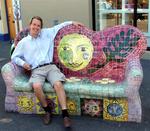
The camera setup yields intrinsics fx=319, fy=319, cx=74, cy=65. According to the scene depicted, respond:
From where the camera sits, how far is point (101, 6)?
25.3 ft

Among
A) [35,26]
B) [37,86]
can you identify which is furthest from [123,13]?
[37,86]

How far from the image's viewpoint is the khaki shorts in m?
4.08

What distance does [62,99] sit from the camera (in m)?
3.92

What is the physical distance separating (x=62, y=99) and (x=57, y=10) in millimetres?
4357

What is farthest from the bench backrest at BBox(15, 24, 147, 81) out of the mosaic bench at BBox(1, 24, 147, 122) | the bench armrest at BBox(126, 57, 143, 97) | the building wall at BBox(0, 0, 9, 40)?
the building wall at BBox(0, 0, 9, 40)

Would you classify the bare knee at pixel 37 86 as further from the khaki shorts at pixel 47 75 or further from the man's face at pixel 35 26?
the man's face at pixel 35 26

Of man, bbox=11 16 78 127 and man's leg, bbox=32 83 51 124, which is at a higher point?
man, bbox=11 16 78 127

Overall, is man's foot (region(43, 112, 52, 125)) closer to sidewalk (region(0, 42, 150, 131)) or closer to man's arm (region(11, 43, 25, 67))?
sidewalk (region(0, 42, 150, 131))

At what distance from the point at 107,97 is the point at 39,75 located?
0.93 m

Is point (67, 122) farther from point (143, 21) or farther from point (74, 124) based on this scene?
point (143, 21)

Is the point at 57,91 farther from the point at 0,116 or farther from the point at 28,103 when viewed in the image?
the point at 0,116

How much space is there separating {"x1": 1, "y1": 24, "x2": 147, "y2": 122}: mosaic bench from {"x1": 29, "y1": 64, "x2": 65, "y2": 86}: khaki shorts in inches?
3.6

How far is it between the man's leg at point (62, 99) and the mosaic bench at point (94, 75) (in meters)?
0.10

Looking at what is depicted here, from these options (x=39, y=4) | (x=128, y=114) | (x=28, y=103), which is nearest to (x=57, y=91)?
(x=28, y=103)
